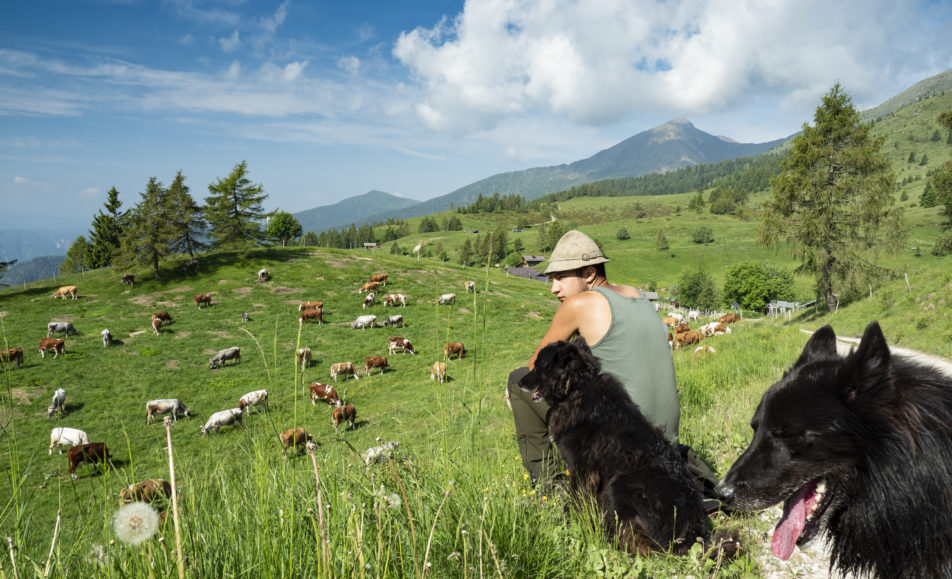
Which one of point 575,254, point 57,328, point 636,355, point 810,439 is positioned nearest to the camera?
point 810,439

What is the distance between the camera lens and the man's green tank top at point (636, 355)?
2.96 m

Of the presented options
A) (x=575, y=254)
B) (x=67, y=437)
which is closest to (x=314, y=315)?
(x=67, y=437)

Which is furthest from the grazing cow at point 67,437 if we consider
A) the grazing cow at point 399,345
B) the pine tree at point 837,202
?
the pine tree at point 837,202

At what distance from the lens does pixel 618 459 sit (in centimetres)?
263

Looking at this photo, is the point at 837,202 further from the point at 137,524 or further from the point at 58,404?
the point at 58,404

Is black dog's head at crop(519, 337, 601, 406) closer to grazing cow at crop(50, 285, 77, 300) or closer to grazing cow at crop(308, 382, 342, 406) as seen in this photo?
grazing cow at crop(308, 382, 342, 406)

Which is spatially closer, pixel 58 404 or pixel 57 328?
pixel 58 404

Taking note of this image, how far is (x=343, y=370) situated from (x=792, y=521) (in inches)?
791

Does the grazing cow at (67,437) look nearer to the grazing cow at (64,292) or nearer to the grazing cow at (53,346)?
the grazing cow at (53,346)

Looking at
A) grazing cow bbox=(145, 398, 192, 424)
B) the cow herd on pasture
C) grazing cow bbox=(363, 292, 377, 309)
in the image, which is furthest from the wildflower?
grazing cow bbox=(363, 292, 377, 309)

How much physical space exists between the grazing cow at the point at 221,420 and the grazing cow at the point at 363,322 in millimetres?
12198

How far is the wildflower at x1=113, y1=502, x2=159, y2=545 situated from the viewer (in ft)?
4.17

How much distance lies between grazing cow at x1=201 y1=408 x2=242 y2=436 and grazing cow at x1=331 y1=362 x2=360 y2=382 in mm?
5133

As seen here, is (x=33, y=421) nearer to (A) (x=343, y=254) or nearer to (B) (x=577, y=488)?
(B) (x=577, y=488)
